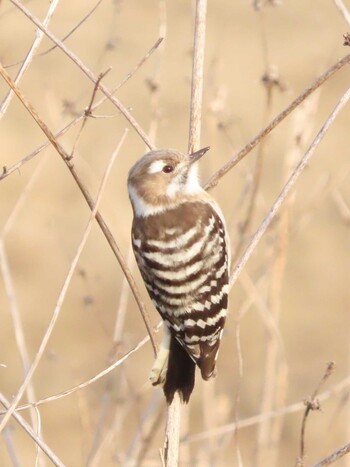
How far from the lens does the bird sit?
3951mm

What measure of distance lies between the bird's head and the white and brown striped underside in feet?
0.41

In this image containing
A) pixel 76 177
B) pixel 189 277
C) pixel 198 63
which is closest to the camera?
pixel 76 177

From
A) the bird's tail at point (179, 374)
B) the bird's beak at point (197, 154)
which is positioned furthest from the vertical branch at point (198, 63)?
the bird's tail at point (179, 374)

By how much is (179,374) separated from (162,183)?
2.76 feet

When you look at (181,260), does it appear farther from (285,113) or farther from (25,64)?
(25,64)

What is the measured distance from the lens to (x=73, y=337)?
30.9ft

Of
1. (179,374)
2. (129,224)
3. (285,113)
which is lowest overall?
(179,374)

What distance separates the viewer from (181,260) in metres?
4.07

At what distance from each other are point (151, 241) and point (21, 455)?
14.5 ft

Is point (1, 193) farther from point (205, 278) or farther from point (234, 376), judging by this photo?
point (205, 278)

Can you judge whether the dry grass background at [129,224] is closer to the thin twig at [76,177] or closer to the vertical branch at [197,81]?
the vertical branch at [197,81]

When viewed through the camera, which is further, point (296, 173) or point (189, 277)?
point (189, 277)

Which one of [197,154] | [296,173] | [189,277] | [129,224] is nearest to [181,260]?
[189,277]

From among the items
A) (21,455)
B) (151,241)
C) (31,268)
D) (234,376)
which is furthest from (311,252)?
(151,241)
